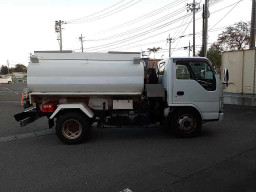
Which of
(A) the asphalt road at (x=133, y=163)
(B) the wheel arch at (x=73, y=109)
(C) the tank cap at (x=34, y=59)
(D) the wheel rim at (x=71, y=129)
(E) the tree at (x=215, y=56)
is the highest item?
(E) the tree at (x=215, y=56)

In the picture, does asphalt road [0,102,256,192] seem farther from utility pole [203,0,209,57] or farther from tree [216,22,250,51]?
tree [216,22,250,51]

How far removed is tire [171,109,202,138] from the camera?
6613mm

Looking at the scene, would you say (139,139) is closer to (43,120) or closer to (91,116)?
(91,116)

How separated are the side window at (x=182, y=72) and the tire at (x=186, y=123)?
3.14 feet

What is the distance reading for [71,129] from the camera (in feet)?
20.8

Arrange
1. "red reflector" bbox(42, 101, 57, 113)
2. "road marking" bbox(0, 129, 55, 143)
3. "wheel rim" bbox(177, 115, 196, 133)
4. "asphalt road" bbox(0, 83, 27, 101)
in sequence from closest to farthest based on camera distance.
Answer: "red reflector" bbox(42, 101, 57, 113) → "wheel rim" bbox(177, 115, 196, 133) → "road marking" bbox(0, 129, 55, 143) → "asphalt road" bbox(0, 83, 27, 101)

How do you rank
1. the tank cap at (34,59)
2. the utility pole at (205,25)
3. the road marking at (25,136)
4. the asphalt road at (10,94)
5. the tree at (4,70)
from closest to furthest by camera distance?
1. the tank cap at (34,59)
2. the road marking at (25,136)
3. the utility pole at (205,25)
4. the asphalt road at (10,94)
5. the tree at (4,70)

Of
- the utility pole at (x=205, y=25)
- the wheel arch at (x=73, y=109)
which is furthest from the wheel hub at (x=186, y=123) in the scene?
the utility pole at (x=205, y=25)

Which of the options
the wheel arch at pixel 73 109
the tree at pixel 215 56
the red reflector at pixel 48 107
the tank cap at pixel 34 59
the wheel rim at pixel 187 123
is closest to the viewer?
the tank cap at pixel 34 59

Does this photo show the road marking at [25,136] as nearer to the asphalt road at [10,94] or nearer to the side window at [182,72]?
the side window at [182,72]

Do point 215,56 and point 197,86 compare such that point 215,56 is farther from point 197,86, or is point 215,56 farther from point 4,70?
point 4,70

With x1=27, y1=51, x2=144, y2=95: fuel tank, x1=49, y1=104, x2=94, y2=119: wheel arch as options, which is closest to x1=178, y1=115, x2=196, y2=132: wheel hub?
x1=27, y1=51, x2=144, y2=95: fuel tank

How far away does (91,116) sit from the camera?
6250mm

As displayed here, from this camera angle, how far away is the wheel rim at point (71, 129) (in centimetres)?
624
